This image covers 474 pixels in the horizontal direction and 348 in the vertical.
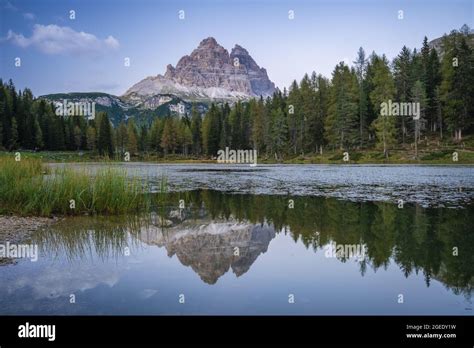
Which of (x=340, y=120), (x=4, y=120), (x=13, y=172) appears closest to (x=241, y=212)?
(x=13, y=172)

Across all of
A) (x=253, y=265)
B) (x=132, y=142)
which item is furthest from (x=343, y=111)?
(x=132, y=142)

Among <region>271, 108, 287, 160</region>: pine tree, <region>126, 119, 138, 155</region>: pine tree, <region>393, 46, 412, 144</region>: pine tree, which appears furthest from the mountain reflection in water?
<region>126, 119, 138, 155</region>: pine tree

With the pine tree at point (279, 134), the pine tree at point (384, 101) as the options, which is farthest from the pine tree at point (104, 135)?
the pine tree at point (384, 101)

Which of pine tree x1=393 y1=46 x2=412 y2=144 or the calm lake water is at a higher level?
pine tree x1=393 y1=46 x2=412 y2=144

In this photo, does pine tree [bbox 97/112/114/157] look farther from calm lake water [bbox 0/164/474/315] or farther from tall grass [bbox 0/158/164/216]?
calm lake water [bbox 0/164/474/315]

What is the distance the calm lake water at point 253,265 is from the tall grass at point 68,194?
1.13 metres

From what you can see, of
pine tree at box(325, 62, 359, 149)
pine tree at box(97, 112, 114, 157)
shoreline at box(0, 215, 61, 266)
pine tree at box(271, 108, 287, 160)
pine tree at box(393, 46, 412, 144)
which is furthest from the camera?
pine tree at box(97, 112, 114, 157)

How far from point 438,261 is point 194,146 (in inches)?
4534

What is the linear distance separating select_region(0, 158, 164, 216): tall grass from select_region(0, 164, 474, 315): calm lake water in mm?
1125

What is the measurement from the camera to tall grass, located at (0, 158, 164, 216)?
14.4 m

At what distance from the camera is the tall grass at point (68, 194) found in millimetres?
14352

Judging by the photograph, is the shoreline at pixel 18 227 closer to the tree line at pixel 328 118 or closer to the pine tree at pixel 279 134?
the tree line at pixel 328 118

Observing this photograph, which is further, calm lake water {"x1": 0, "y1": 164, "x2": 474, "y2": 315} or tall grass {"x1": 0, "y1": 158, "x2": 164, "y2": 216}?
tall grass {"x1": 0, "y1": 158, "x2": 164, "y2": 216}
